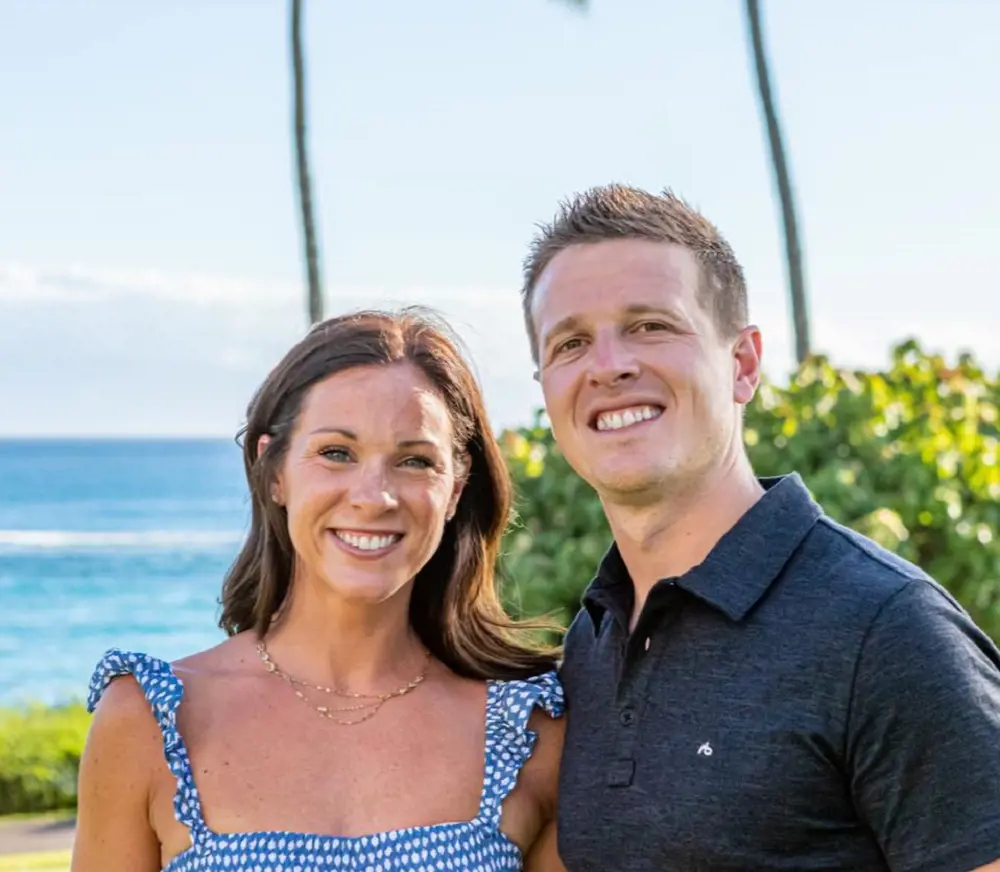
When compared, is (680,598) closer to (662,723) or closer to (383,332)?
(662,723)

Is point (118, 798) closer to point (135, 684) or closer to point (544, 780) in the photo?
point (135, 684)

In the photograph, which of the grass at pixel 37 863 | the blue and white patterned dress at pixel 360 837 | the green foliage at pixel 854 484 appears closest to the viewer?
the blue and white patterned dress at pixel 360 837

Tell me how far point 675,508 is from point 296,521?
0.91 meters

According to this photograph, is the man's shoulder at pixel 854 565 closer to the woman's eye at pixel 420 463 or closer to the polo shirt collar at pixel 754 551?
the polo shirt collar at pixel 754 551

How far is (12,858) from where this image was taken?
760cm

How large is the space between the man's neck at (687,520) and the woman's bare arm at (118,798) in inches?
44.3

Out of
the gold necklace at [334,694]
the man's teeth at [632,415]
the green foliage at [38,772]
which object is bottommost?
the green foliage at [38,772]

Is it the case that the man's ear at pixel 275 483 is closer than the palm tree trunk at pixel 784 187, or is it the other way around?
the man's ear at pixel 275 483

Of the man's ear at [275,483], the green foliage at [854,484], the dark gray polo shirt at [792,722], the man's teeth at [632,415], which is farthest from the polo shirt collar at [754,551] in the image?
the green foliage at [854,484]

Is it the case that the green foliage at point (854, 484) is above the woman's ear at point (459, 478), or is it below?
below

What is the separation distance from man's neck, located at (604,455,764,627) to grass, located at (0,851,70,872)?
15.4ft

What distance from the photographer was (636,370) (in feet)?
9.95

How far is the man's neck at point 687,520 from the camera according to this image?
3057 millimetres

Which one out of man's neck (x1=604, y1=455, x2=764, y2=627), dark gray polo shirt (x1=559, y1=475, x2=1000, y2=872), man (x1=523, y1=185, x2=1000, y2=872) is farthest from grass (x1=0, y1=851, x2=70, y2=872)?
man's neck (x1=604, y1=455, x2=764, y2=627)
